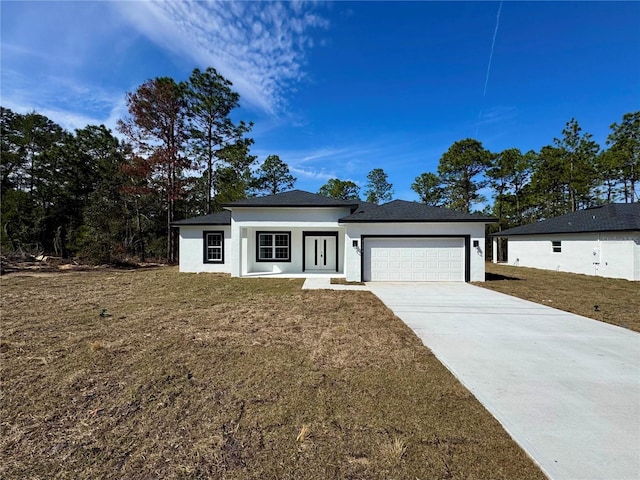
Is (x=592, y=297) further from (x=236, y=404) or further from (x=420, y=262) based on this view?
(x=236, y=404)

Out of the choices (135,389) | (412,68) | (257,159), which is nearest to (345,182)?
(257,159)

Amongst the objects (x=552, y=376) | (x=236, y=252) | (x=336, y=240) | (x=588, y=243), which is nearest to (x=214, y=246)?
(x=236, y=252)

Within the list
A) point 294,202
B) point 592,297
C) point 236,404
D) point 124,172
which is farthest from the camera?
point 124,172

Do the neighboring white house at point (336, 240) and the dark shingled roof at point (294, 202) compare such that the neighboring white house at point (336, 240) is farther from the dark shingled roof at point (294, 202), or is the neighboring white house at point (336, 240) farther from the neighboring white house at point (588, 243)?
the neighboring white house at point (588, 243)

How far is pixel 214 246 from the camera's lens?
15312mm

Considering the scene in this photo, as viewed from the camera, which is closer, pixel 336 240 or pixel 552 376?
pixel 552 376

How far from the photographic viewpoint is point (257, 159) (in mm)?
29422

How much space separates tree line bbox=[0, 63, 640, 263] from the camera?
20359 mm

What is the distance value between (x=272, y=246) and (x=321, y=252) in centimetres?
Answer: 267

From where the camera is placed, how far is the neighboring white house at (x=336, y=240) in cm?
1196

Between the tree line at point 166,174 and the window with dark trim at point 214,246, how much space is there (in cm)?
666

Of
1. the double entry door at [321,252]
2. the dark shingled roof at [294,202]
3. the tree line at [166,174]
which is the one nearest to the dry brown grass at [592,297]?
the dark shingled roof at [294,202]

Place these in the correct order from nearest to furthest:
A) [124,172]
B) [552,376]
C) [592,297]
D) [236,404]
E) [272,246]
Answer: [236,404] < [552,376] < [592,297] < [272,246] < [124,172]

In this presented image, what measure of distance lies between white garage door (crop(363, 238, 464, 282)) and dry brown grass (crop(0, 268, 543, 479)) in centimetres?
607
